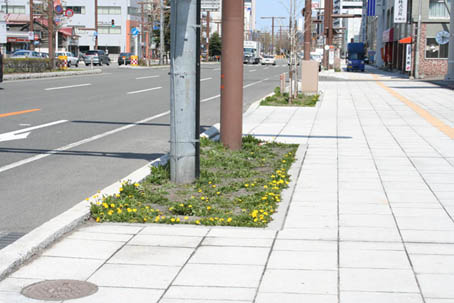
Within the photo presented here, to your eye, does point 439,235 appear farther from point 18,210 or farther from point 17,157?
point 17,157

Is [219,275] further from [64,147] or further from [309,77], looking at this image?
[309,77]

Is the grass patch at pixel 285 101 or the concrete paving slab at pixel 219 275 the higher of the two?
the grass patch at pixel 285 101

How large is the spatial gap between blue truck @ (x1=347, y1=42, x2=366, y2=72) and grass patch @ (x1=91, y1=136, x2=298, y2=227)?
58.3 m

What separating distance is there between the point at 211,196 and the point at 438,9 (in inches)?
1937

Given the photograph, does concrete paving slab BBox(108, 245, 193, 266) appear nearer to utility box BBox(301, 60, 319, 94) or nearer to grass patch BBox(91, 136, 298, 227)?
grass patch BBox(91, 136, 298, 227)

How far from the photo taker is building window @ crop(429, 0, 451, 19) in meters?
52.5

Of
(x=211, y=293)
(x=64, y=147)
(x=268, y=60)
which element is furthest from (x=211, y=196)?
(x=268, y=60)

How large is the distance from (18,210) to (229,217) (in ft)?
7.57

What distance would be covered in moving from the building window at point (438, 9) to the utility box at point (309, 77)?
29.3m

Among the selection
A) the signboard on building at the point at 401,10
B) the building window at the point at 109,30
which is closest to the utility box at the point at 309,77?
the signboard on building at the point at 401,10

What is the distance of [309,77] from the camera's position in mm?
Answer: 27109

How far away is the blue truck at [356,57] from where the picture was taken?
66.8 meters

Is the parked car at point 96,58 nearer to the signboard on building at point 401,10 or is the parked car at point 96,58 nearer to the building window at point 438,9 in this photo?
the signboard on building at point 401,10

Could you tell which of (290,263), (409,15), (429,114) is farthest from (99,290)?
(409,15)
